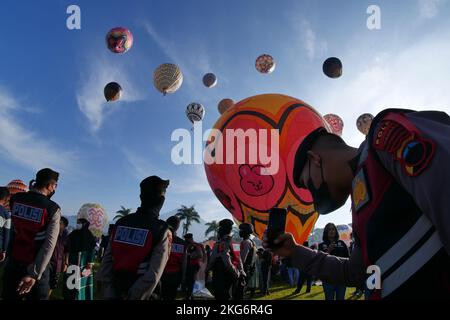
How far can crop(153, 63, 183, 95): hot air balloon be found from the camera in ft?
46.9

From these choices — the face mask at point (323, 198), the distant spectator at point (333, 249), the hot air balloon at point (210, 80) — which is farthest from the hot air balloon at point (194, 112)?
the face mask at point (323, 198)

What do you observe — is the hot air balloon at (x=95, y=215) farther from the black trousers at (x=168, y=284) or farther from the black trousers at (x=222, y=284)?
the black trousers at (x=222, y=284)

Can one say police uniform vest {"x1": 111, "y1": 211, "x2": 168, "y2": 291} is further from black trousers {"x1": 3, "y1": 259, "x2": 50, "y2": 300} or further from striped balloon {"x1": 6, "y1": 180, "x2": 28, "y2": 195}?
striped balloon {"x1": 6, "y1": 180, "x2": 28, "y2": 195}

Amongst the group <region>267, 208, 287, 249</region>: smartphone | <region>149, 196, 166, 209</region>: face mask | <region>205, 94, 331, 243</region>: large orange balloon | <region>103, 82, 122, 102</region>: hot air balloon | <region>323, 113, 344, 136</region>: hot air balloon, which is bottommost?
<region>267, 208, 287, 249</region>: smartphone

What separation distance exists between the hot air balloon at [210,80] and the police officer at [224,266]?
10138 millimetres

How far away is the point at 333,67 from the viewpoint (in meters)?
12.0

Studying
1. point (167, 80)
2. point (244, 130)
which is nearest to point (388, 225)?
point (244, 130)

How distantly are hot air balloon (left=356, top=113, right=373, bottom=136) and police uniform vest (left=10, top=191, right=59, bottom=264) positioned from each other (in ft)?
40.0

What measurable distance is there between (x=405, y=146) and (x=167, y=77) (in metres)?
14.0

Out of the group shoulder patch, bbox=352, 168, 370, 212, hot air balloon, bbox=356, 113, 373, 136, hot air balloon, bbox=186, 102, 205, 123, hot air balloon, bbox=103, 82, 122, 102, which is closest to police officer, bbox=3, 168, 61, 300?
shoulder patch, bbox=352, 168, 370, 212

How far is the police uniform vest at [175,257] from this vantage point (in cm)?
777
